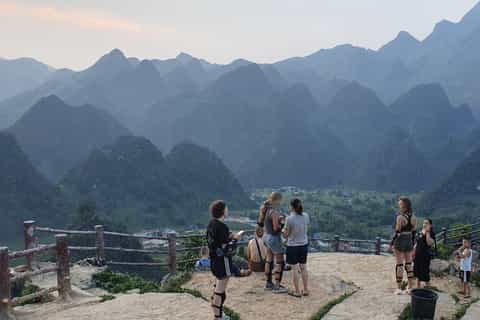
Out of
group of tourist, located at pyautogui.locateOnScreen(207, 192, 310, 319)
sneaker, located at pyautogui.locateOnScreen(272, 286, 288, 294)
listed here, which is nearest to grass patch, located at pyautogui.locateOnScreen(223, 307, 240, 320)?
group of tourist, located at pyautogui.locateOnScreen(207, 192, 310, 319)

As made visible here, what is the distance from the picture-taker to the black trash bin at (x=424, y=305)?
6988 mm

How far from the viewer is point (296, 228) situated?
772 centimetres

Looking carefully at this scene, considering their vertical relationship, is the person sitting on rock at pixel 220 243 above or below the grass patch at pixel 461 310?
above

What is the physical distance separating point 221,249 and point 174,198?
8083 cm

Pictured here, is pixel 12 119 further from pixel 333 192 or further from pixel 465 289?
pixel 465 289

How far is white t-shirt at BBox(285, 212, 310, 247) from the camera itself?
7.72 metres

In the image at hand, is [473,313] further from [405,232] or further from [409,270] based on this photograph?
[405,232]

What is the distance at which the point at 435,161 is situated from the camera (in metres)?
138

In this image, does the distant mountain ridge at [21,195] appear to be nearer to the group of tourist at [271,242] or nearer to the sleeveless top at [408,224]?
the group of tourist at [271,242]

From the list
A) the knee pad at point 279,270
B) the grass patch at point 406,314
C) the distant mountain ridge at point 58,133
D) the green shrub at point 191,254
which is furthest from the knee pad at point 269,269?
the distant mountain ridge at point 58,133

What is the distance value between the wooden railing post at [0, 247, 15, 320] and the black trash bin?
20.7 feet

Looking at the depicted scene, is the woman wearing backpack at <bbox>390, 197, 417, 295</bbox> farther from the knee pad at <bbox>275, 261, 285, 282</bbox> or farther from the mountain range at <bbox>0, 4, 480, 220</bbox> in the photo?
the mountain range at <bbox>0, 4, 480, 220</bbox>

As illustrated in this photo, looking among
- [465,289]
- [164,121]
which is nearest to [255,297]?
[465,289]

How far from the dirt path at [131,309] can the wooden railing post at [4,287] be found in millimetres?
322
